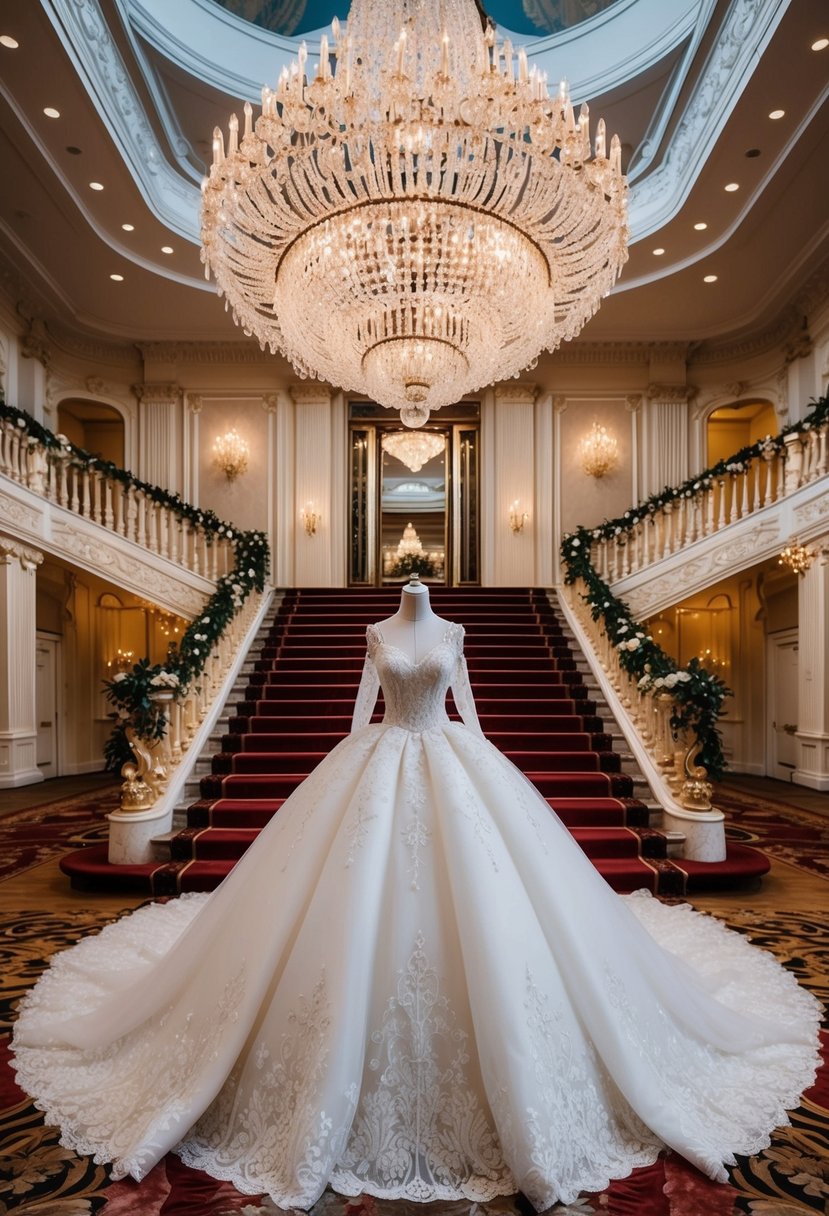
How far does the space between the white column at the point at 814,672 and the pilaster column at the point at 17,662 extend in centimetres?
835

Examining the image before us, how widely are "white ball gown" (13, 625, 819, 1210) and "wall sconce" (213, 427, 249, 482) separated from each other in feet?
32.2

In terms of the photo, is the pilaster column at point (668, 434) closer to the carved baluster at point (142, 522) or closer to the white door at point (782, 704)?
the white door at point (782, 704)

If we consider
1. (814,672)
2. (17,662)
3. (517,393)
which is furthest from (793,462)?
(17,662)

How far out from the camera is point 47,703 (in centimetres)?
1009

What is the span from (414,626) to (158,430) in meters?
10.0

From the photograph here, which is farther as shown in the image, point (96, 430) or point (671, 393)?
point (96, 430)

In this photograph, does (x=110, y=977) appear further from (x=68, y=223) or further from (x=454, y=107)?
(x=68, y=223)

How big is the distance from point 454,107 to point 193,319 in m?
7.35

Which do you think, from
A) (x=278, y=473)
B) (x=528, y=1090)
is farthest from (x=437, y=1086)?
(x=278, y=473)

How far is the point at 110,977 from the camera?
2.94 metres

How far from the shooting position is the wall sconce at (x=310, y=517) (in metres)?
11.6

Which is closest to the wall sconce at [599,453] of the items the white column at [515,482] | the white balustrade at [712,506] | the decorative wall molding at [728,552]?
the white column at [515,482]

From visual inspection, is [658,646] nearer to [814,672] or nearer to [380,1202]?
[814,672]

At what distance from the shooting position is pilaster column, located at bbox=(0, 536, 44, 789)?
793cm
